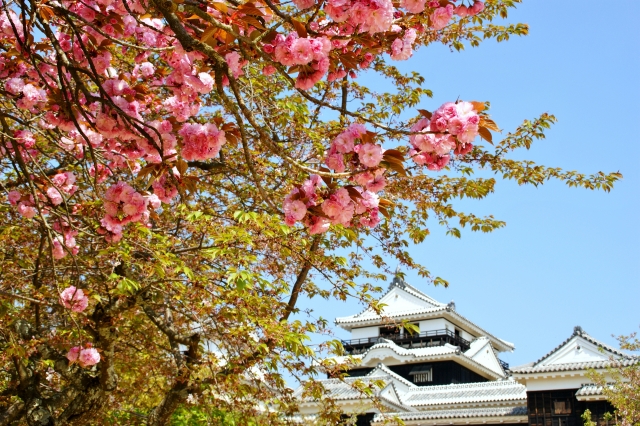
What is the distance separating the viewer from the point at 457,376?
27.6 meters

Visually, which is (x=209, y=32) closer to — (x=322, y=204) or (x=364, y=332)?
(x=322, y=204)

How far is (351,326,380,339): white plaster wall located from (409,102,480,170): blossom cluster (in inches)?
1221

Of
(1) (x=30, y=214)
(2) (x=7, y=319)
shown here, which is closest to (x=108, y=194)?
(1) (x=30, y=214)

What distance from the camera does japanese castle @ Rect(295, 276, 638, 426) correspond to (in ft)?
56.0

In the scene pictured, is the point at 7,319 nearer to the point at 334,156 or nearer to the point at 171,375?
the point at 171,375

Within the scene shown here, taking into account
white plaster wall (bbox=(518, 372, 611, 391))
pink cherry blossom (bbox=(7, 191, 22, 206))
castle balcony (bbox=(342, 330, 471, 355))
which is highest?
castle balcony (bbox=(342, 330, 471, 355))

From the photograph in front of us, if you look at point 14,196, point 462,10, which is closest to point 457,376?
point 14,196

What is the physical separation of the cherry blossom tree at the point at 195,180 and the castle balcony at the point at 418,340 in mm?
22893

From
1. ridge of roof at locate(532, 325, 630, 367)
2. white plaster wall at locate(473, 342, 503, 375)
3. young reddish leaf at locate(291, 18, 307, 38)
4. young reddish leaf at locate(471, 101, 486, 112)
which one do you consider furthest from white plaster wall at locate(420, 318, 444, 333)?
young reddish leaf at locate(291, 18, 307, 38)

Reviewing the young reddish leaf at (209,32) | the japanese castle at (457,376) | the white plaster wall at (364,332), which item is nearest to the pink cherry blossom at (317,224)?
the young reddish leaf at (209,32)

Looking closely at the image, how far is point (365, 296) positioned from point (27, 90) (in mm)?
2766

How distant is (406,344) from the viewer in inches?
1219

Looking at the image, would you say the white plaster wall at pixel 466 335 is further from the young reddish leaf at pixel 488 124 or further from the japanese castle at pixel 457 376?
the young reddish leaf at pixel 488 124

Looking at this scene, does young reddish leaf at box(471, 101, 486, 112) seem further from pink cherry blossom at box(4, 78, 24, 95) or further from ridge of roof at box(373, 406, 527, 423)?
ridge of roof at box(373, 406, 527, 423)
